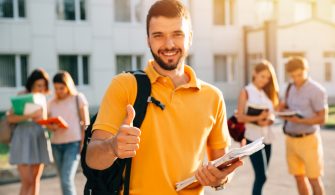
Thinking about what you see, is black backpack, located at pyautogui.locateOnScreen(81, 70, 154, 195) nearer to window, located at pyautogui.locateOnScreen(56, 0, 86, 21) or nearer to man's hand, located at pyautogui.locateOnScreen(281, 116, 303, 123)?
man's hand, located at pyautogui.locateOnScreen(281, 116, 303, 123)

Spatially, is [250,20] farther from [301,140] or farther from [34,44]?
[301,140]

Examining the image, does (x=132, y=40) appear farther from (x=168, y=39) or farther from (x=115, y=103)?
(x=115, y=103)

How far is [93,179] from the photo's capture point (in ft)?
7.07

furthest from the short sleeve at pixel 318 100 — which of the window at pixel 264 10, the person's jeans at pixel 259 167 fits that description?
the window at pixel 264 10

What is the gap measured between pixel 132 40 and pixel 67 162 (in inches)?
670

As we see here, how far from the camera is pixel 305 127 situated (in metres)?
5.23

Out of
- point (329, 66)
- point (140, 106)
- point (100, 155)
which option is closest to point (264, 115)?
point (140, 106)

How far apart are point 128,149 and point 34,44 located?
62.4 ft

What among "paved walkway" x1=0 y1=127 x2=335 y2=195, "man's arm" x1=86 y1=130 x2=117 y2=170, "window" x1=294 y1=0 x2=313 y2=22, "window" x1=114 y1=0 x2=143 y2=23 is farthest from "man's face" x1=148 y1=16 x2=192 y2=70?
"window" x1=294 y1=0 x2=313 y2=22

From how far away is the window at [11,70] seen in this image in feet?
63.3

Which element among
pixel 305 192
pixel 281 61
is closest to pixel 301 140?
pixel 305 192

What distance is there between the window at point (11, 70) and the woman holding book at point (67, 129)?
14974 millimetres

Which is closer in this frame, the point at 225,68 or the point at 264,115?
the point at 264,115

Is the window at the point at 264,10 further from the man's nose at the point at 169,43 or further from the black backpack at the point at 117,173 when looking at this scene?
the black backpack at the point at 117,173
